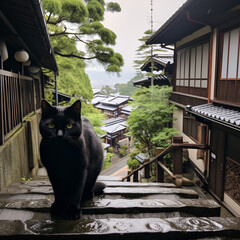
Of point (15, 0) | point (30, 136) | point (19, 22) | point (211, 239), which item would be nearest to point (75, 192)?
point (211, 239)

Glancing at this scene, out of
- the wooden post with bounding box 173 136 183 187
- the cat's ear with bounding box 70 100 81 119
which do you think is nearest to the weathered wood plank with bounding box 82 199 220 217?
the cat's ear with bounding box 70 100 81 119

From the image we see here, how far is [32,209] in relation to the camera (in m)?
2.67

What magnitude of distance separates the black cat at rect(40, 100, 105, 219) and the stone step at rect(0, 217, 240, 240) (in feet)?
0.90

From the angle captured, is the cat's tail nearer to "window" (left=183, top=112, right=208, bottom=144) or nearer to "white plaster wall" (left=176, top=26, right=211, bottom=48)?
"window" (left=183, top=112, right=208, bottom=144)

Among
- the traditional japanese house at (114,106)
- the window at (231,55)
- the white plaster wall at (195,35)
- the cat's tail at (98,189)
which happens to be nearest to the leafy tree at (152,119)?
the white plaster wall at (195,35)

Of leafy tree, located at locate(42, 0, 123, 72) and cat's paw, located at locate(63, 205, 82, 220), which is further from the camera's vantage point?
leafy tree, located at locate(42, 0, 123, 72)

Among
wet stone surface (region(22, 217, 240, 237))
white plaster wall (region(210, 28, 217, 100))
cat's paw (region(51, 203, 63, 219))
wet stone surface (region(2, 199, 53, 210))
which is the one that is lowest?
wet stone surface (region(2, 199, 53, 210))

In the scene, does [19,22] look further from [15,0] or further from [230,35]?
[230,35]

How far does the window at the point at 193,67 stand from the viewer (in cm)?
1123

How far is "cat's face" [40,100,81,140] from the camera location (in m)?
→ 2.37

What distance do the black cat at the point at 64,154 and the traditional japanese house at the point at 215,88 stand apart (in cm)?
460

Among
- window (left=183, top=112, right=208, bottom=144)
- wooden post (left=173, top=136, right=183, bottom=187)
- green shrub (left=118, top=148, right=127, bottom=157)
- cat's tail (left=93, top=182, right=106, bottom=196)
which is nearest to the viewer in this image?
cat's tail (left=93, top=182, right=106, bottom=196)

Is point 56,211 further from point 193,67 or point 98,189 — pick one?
point 193,67

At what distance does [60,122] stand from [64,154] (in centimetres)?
36
